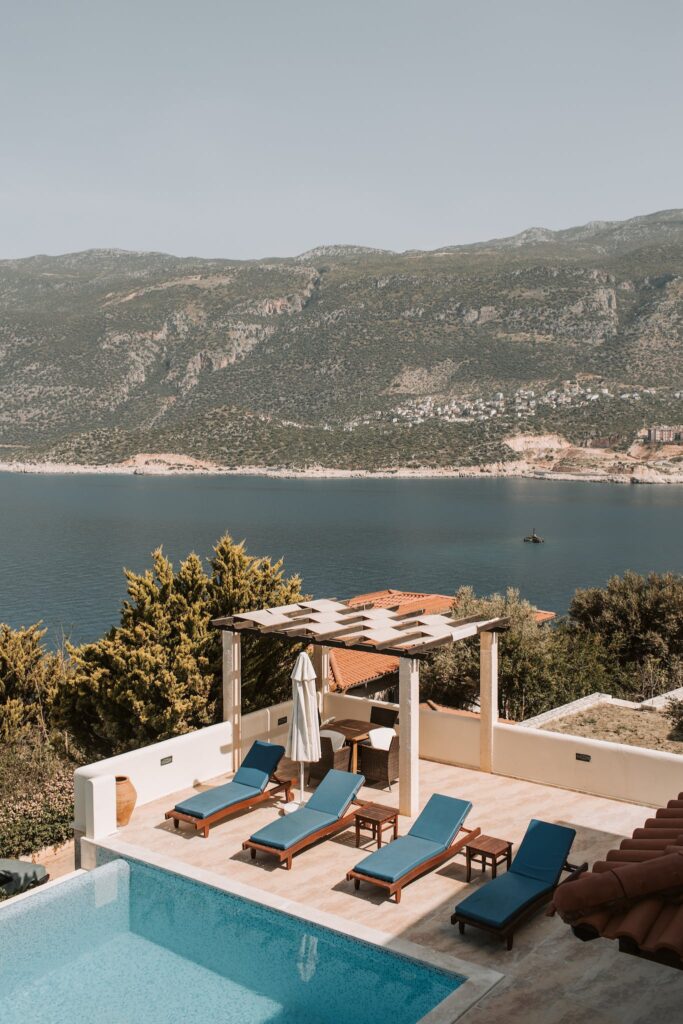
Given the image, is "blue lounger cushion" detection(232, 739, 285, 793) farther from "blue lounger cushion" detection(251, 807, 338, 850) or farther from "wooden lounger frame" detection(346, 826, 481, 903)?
"wooden lounger frame" detection(346, 826, 481, 903)

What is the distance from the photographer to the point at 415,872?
25.1 feet

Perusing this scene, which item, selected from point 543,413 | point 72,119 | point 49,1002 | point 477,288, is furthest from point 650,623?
point 477,288

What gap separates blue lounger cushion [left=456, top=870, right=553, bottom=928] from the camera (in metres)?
6.72

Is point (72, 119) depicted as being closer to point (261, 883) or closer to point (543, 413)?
point (261, 883)

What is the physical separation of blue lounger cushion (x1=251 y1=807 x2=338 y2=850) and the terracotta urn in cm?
144

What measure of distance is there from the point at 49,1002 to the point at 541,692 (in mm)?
15487

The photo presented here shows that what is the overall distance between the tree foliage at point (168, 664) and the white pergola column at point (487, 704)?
3.08m

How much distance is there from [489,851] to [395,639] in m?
2.43

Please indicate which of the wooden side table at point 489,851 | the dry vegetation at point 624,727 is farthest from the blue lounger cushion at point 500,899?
the dry vegetation at point 624,727

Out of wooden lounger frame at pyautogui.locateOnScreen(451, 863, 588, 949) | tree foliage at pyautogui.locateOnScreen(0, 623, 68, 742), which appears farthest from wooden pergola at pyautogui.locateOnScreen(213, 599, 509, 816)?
tree foliage at pyautogui.locateOnScreen(0, 623, 68, 742)

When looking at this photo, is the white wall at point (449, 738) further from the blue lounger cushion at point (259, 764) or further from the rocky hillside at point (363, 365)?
the rocky hillside at point (363, 365)

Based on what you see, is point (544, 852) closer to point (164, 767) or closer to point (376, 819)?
point (376, 819)

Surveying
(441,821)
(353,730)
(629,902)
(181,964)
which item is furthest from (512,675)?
(629,902)

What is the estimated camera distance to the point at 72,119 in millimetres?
35125
